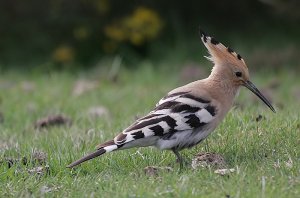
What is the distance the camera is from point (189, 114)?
532 centimetres

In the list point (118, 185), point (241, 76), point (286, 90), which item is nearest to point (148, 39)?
point (286, 90)

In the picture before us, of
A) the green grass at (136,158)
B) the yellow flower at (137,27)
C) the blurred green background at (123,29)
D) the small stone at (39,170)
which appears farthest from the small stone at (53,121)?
the yellow flower at (137,27)

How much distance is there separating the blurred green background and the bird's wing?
6.70 meters

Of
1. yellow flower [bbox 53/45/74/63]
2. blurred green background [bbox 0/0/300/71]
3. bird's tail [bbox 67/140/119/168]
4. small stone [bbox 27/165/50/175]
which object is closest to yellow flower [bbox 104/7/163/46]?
blurred green background [bbox 0/0/300/71]

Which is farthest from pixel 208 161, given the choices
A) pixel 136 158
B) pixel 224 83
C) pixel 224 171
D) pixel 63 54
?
pixel 63 54

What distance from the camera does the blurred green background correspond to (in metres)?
12.3

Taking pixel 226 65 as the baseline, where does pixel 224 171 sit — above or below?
below

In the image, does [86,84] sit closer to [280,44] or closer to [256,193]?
[280,44]

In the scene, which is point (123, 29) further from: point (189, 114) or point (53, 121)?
point (189, 114)

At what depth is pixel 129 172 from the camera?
17.1 ft

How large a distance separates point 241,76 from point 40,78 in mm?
5879

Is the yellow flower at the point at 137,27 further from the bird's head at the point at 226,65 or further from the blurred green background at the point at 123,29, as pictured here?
the bird's head at the point at 226,65

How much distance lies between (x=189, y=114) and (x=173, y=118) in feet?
0.42

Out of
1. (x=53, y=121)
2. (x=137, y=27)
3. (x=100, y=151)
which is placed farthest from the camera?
(x=137, y=27)
